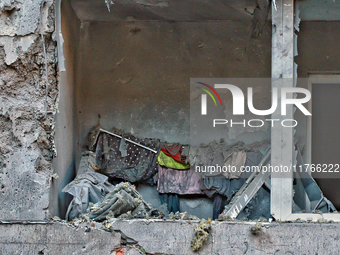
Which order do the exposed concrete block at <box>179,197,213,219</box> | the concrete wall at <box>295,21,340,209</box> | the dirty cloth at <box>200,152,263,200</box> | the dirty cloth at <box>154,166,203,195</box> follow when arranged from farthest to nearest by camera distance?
the concrete wall at <box>295,21,340,209</box> < the exposed concrete block at <box>179,197,213,219</box> < the dirty cloth at <box>154,166,203,195</box> < the dirty cloth at <box>200,152,263,200</box>

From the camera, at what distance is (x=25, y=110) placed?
3.89 m

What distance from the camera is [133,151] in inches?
218

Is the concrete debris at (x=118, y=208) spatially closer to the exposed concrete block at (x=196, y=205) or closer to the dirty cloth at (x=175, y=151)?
the dirty cloth at (x=175, y=151)

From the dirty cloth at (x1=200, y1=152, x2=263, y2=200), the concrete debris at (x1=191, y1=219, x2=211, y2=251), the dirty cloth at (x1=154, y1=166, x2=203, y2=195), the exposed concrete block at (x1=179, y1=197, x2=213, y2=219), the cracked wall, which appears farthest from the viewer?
the exposed concrete block at (x1=179, y1=197, x2=213, y2=219)

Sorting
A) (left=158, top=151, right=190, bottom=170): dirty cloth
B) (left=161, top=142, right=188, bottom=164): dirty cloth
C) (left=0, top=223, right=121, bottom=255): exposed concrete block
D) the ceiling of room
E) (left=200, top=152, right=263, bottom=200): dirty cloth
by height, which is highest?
the ceiling of room

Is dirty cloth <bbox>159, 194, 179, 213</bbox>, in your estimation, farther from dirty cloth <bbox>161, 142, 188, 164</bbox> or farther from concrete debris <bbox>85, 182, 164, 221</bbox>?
concrete debris <bbox>85, 182, 164, 221</bbox>

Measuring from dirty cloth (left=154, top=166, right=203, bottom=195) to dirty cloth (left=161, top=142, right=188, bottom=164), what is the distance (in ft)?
0.58

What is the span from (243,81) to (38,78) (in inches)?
121

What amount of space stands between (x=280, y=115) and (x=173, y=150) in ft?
6.80

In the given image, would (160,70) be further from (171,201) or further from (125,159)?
(171,201)

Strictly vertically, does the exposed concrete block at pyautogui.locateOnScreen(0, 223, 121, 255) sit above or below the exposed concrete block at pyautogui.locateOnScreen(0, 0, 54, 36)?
below

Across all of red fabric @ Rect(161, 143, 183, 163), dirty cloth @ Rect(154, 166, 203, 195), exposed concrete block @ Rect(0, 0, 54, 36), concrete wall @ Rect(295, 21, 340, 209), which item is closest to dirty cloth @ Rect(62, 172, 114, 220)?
dirty cloth @ Rect(154, 166, 203, 195)

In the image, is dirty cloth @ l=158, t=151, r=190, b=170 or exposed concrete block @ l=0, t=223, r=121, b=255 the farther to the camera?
dirty cloth @ l=158, t=151, r=190, b=170

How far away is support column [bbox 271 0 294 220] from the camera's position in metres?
3.71
